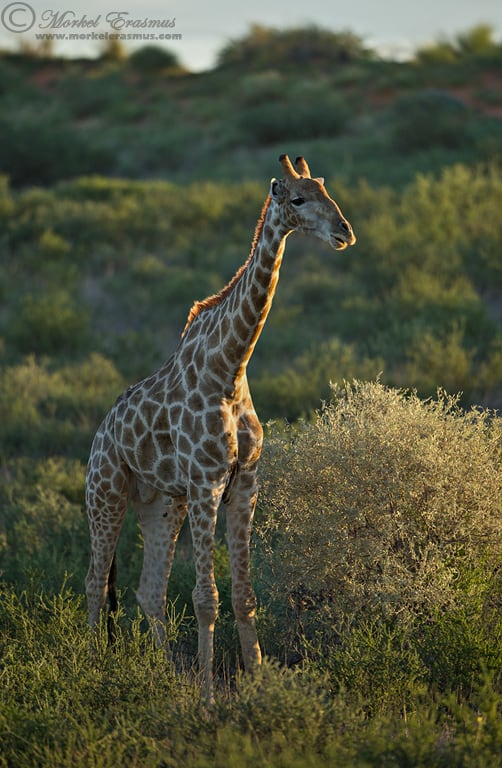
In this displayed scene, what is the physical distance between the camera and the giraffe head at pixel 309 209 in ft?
14.2

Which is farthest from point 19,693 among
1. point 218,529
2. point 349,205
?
point 349,205

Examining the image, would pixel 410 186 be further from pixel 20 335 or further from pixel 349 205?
pixel 20 335

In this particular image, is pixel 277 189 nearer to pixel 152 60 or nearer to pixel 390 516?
pixel 390 516

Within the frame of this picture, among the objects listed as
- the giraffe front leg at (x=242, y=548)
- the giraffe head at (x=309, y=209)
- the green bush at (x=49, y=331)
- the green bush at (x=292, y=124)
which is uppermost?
the green bush at (x=292, y=124)

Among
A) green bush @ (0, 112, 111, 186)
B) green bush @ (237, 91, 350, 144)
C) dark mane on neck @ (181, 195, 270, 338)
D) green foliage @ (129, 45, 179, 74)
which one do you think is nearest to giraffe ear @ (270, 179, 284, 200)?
dark mane on neck @ (181, 195, 270, 338)

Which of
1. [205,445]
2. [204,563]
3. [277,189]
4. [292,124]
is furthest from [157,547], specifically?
[292,124]

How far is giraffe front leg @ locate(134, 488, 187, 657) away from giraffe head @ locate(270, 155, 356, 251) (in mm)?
1850

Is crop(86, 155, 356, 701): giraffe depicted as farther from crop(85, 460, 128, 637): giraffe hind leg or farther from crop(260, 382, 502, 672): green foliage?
crop(260, 382, 502, 672): green foliage

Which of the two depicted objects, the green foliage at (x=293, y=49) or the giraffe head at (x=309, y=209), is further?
the green foliage at (x=293, y=49)

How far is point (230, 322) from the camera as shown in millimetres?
4953

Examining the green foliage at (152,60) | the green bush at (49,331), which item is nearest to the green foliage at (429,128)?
the green bush at (49,331)

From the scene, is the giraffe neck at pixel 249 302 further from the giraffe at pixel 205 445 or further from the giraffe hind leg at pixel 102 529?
the giraffe hind leg at pixel 102 529

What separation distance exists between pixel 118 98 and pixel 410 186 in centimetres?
2468

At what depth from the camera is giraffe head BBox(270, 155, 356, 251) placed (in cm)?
434
